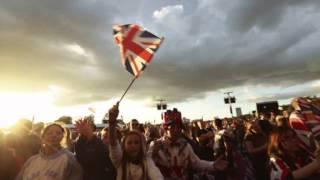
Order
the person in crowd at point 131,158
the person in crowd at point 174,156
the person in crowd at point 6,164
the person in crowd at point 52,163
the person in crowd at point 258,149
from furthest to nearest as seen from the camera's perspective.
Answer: the person in crowd at point 258,149
the person in crowd at point 174,156
the person in crowd at point 6,164
the person in crowd at point 52,163
the person in crowd at point 131,158

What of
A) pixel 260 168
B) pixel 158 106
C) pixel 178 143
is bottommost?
pixel 260 168

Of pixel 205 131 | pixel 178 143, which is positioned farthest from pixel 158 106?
pixel 178 143

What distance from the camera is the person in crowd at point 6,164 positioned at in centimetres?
535

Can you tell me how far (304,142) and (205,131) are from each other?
6.97 m

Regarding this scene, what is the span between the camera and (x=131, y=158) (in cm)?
500

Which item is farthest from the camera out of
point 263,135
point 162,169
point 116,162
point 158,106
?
point 158,106

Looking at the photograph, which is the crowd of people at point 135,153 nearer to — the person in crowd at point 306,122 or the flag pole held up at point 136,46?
the person in crowd at point 306,122

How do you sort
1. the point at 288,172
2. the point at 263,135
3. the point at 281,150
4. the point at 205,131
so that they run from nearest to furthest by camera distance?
1. the point at 288,172
2. the point at 281,150
3. the point at 263,135
4. the point at 205,131

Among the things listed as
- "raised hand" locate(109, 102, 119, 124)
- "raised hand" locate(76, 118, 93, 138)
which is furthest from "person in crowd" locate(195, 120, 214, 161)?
"raised hand" locate(109, 102, 119, 124)

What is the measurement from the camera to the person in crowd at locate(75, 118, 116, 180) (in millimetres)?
6086

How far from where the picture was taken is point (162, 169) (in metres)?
5.88

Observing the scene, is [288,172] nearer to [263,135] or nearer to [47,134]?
[47,134]

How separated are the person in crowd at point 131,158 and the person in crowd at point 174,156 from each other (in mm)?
827

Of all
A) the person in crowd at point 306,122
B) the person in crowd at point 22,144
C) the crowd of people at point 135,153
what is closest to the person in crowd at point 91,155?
the crowd of people at point 135,153
